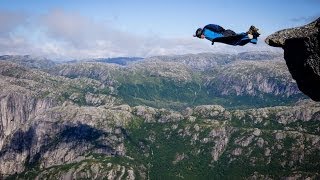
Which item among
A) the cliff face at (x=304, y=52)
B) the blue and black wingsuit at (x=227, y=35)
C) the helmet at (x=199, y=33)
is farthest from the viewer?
the helmet at (x=199, y=33)

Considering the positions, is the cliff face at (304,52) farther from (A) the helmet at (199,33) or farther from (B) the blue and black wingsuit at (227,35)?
(A) the helmet at (199,33)

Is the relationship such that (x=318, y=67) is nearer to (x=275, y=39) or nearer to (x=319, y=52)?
(x=319, y=52)

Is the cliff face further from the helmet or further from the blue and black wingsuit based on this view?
the helmet

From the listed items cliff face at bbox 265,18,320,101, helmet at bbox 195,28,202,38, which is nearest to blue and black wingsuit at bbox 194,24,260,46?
helmet at bbox 195,28,202,38

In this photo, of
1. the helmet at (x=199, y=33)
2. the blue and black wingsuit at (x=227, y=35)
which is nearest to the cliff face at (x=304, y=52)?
the blue and black wingsuit at (x=227, y=35)

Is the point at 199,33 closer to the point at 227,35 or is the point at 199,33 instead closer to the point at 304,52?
the point at 227,35

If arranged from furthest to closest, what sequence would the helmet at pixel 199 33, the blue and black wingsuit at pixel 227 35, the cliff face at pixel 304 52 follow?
1. the helmet at pixel 199 33
2. the blue and black wingsuit at pixel 227 35
3. the cliff face at pixel 304 52
